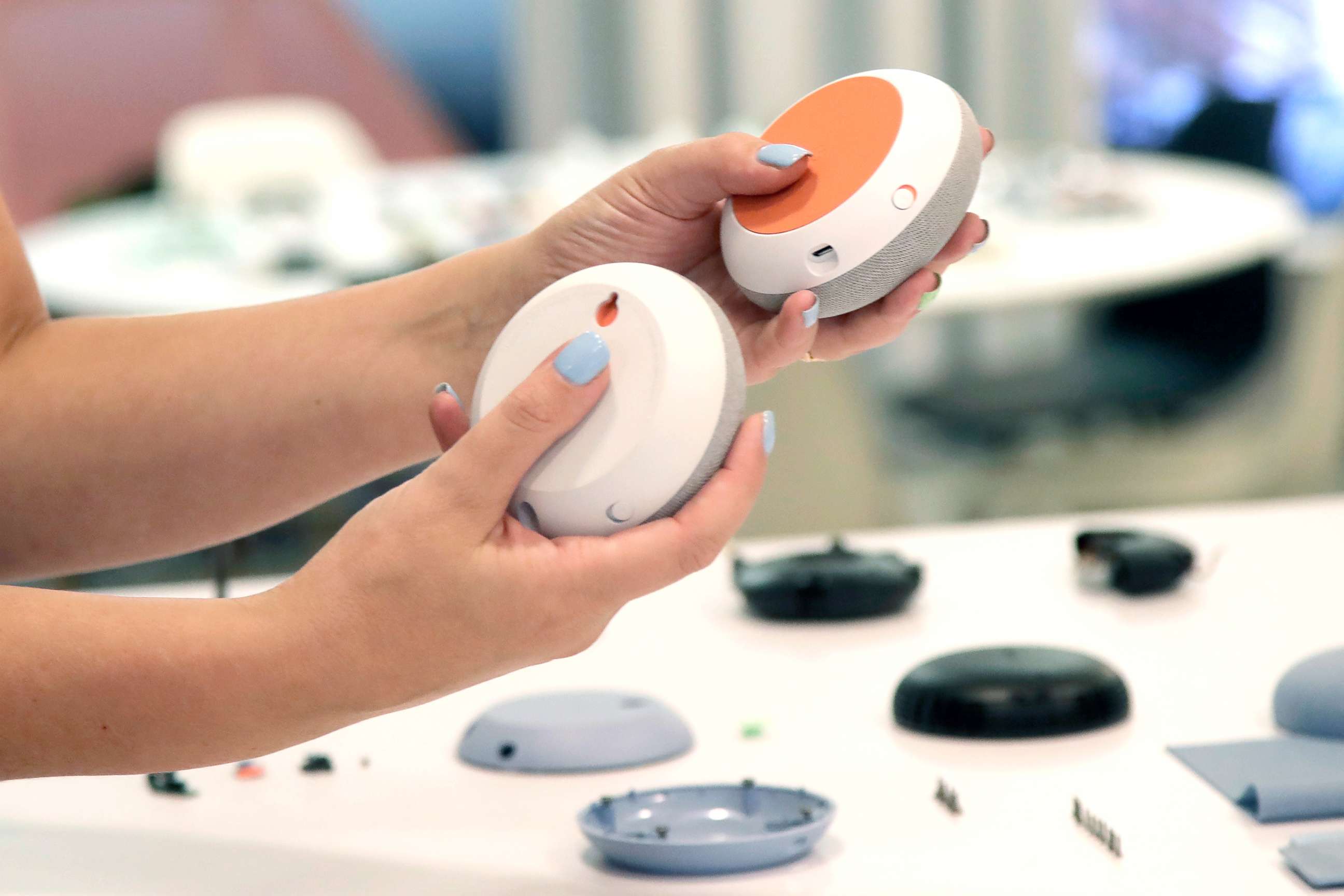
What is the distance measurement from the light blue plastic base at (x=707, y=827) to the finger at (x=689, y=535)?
0.36 feet

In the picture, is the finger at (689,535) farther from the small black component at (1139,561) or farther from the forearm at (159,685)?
the small black component at (1139,561)

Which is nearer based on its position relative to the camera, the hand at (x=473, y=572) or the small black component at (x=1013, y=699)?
the hand at (x=473, y=572)

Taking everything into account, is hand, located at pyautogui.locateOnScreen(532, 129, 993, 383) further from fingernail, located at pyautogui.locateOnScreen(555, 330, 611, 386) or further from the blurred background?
the blurred background

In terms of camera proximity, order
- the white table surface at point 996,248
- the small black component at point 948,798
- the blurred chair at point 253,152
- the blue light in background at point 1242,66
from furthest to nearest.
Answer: the blue light in background at point 1242,66 < the blurred chair at point 253,152 < the white table surface at point 996,248 < the small black component at point 948,798

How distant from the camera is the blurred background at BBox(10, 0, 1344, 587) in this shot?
212cm

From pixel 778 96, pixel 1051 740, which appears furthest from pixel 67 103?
pixel 1051 740

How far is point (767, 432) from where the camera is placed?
0.63m

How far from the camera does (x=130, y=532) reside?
A: 2.72 feet

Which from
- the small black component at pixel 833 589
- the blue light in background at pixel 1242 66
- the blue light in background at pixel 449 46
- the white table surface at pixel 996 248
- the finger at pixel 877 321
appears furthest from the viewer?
the blue light in background at pixel 449 46

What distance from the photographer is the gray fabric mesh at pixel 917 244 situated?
2.38 feet

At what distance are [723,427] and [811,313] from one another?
0.15 metres

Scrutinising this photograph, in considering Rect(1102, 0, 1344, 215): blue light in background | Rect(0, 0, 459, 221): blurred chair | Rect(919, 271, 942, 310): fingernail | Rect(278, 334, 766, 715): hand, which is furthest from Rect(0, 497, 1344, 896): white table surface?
Rect(0, 0, 459, 221): blurred chair

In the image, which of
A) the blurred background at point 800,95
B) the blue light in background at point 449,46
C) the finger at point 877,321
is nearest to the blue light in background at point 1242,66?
the blurred background at point 800,95

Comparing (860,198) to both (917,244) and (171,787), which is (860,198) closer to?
(917,244)
